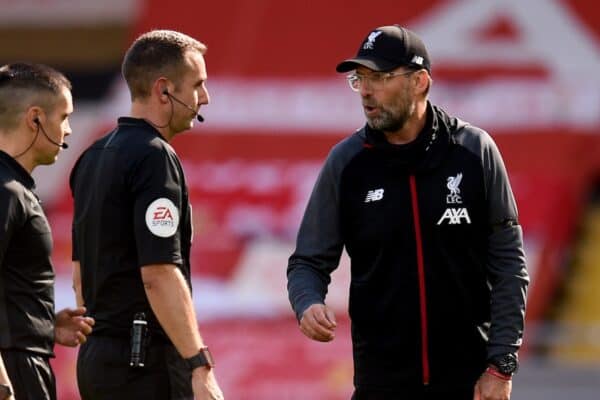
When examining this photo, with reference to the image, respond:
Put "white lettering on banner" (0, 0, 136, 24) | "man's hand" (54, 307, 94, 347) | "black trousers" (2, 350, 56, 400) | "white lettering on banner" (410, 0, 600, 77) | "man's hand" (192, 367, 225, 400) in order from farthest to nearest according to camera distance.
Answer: "white lettering on banner" (0, 0, 136, 24)
"white lettering on banner" (410, 0, 600, 77)
"man's hand" (54, 307, 94, 347)
"man's hand" (192, 367, 225, 400)
"black trousers" (2, 350, 56, 400)

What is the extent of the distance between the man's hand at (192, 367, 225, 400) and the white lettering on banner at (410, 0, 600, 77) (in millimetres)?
9027

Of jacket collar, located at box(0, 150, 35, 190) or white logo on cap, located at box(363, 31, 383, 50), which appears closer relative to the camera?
jacket collar, located at box(0, 150, 35, 190)

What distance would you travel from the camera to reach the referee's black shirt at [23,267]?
15.5 ft

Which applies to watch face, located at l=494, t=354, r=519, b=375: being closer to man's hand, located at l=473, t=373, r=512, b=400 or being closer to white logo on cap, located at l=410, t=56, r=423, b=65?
man's hand, located at l=473, t=373, r=512, b=400

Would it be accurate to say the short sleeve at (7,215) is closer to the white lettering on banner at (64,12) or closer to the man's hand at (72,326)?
the man's hand at (72,326)

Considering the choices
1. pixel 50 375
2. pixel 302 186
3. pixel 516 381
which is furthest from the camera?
pixel 302 186

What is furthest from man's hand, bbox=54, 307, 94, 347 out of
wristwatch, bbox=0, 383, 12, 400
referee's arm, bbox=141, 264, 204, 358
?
wristwatch, bbox=0, 383, 12, 400

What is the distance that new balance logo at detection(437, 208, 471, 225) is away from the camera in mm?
5191

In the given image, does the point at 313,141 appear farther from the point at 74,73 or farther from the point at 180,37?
the point at 180,37

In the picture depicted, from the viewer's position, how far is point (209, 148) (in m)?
13.9

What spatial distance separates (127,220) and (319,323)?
0.74 metres

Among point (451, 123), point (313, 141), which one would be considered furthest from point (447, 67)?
point (451, 123)

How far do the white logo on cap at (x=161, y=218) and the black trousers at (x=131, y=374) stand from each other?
413 mm

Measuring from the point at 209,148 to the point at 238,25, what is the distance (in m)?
1.33
